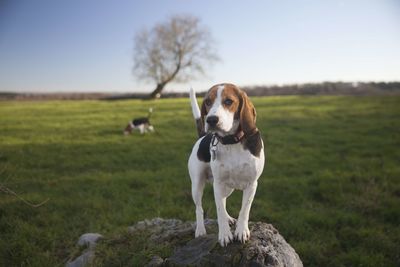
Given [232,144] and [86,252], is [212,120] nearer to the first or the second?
[232,144]

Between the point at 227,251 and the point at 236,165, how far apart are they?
1.17 m

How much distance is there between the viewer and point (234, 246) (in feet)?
13.6

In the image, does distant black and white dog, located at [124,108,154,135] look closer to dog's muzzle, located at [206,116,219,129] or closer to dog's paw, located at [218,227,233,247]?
dog's paw, located at [218,227,233,247]

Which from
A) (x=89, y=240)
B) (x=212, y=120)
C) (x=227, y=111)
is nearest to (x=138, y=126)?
(x=89, y=240)

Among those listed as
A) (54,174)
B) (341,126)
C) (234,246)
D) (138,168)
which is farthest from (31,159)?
(341,126)

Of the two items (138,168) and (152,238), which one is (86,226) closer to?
(152,238)

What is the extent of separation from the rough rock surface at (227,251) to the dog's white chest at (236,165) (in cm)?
86

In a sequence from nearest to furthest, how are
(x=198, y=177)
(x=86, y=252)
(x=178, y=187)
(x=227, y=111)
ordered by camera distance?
(x=227, y=111)
(x=198, y=177)
(x=86, y=252)
(x=178, y=187)

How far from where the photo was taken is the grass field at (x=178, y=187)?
A: 21.0 feet

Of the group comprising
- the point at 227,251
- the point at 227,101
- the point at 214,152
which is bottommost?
the point at 227,251

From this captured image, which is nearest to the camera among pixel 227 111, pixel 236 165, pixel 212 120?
pixel 212 120

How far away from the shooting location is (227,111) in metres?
3.46

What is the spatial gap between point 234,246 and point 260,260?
36 centimetres

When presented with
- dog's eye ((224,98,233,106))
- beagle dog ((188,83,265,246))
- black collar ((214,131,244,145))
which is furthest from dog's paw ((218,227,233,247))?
dog's eye ((224,98,233,106))
